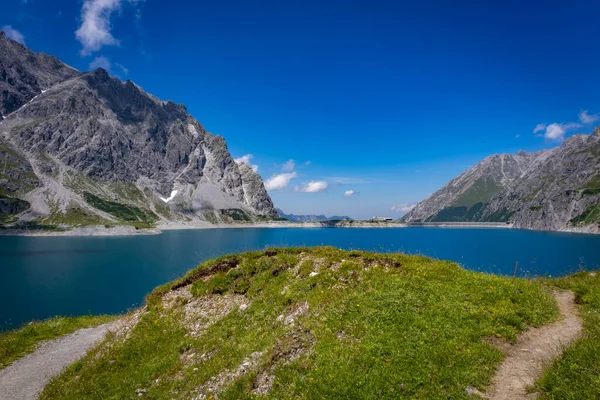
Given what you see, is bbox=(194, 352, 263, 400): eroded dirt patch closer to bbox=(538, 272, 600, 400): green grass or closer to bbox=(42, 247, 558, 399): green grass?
bbox=(42, 247, 558, 399): green grass

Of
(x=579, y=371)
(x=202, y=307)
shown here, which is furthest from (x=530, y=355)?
(x=202, y=307)

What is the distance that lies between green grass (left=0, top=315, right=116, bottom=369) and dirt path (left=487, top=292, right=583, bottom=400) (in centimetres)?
3012

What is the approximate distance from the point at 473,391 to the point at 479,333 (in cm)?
312

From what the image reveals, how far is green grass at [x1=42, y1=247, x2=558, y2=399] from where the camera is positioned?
11516mm

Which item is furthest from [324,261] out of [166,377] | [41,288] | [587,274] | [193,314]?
[41,288]

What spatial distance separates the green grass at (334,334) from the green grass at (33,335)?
858 cm

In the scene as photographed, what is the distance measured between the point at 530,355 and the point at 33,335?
3582cm

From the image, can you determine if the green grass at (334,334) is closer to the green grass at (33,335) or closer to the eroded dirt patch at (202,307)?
the eroded dirt patch at (202,307)

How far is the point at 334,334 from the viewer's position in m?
14.2

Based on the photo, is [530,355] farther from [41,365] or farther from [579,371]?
[41,365]

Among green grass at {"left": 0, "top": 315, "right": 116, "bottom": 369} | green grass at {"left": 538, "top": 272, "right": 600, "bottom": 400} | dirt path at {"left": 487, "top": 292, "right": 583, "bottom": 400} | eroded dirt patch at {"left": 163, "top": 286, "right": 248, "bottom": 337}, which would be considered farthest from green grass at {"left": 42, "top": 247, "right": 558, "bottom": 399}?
green grass at {"left": 0, "top": 315, "right": 116, "bottom": 369}

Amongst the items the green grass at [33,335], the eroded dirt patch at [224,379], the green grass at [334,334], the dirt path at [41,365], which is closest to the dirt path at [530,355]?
the green grass at [334,334]

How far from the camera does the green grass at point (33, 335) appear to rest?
24091mm

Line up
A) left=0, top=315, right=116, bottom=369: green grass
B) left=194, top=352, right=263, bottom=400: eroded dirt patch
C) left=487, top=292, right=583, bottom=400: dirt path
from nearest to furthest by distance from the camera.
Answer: left=487, top=292, right=583, bottom=400: dirt path, left=194, top=352, right=263, bottom=400: eroded dirt patch, left=0, top=315, right=116, bottom=369: green grass
